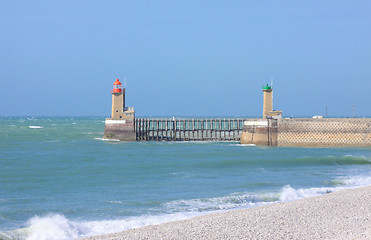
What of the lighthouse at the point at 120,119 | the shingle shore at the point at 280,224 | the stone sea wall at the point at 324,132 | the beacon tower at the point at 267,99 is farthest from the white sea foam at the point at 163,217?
the lighthouse at the point at 120,119

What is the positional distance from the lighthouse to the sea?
222 inches

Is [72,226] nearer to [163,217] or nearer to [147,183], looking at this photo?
[163,217]

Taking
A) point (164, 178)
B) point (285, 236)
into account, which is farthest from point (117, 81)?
point (285, 236)

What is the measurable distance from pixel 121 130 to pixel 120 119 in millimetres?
1049

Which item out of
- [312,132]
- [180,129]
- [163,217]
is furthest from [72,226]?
[180,129]

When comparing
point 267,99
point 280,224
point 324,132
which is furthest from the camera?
point 267,99

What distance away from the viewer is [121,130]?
45.5m

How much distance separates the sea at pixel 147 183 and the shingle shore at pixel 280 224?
5.24 feet

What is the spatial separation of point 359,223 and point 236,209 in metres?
4.63

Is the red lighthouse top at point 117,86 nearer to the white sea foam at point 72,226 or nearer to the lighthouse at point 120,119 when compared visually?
the lighthouse at point 120,119

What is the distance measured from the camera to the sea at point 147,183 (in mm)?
15039

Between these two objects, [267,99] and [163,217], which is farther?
[267,99]

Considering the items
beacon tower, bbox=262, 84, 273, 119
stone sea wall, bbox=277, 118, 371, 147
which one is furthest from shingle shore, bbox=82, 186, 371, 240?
beacon tower, bbox=262, 84, 273, 119

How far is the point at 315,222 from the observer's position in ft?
41.8
